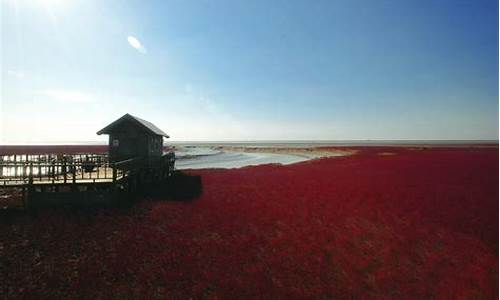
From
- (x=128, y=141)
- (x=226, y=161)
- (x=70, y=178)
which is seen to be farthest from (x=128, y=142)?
(x=226, y=161)

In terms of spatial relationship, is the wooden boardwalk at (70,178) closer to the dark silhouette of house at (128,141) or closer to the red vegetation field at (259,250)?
the dark silhouette of house at (128,141)

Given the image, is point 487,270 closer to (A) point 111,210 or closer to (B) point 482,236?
(B) point 482,236

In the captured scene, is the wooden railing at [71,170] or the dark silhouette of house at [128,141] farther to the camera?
the dark silhouette of house at [128,141]

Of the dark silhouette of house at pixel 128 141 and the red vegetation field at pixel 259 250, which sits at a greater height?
the dark silhouette of house at pixel 128 141

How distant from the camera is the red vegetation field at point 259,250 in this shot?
28.8 feet

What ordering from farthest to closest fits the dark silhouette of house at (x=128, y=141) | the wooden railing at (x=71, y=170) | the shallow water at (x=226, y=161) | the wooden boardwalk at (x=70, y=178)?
the shallow water at (x=226, y=161) → the dark silhouette of house at (x=128, y=141) → the wooden railing at (x=71, y=170) → the wooden boardwalk at (x=70, y=178)

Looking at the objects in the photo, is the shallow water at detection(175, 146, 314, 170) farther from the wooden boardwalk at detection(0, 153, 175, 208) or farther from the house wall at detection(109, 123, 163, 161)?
the wooden boardwalk at detection(0, 153, 175, 208)

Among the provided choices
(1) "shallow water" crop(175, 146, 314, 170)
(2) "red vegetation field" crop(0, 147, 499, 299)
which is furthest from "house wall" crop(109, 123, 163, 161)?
(1) "shallow water" crop(175, 146, 314, 170)

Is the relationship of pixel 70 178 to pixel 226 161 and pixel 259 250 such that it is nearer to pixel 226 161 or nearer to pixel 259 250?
pixel 259 250

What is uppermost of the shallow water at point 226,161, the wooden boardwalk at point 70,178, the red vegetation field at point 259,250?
the wooden boardwalk at point 70,178

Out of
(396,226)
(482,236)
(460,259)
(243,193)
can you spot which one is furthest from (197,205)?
(482,236)

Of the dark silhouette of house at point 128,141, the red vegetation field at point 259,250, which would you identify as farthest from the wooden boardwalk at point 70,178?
the red vegetation field at point 259,250

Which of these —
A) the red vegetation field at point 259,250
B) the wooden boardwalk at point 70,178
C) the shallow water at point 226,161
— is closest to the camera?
the red vegetation field at point 259,250

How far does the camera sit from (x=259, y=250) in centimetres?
1117
